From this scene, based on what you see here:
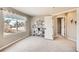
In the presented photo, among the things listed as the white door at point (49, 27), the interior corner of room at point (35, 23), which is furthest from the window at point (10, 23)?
the white door at point (49, 27)

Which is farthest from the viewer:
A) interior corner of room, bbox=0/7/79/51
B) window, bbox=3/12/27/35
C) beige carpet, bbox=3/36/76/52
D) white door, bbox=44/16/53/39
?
white door, bbox=44/16/53/39

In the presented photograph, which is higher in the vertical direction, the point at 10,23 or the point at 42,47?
the point at 10,23

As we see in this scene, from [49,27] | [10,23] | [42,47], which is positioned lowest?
[42,47]

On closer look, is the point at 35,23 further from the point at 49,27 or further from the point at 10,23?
the point at 10,23

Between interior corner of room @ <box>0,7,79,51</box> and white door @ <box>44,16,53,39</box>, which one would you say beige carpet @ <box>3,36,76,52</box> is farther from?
white door @ <box>44,16,53,39</box>

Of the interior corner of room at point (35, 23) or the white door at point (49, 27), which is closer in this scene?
the interior corner of room at point (35, 23)

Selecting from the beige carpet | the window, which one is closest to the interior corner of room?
the window

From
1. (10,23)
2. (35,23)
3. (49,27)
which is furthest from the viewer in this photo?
(35,23)

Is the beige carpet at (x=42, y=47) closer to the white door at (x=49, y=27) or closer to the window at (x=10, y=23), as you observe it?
the window at (x=10, y=23)

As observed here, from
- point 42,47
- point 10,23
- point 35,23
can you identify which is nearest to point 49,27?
point 35,23

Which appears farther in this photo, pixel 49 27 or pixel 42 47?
pixel 49 27

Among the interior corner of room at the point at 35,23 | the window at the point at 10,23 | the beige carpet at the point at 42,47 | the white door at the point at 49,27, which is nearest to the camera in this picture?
the beige carpet at the point at 42,47
